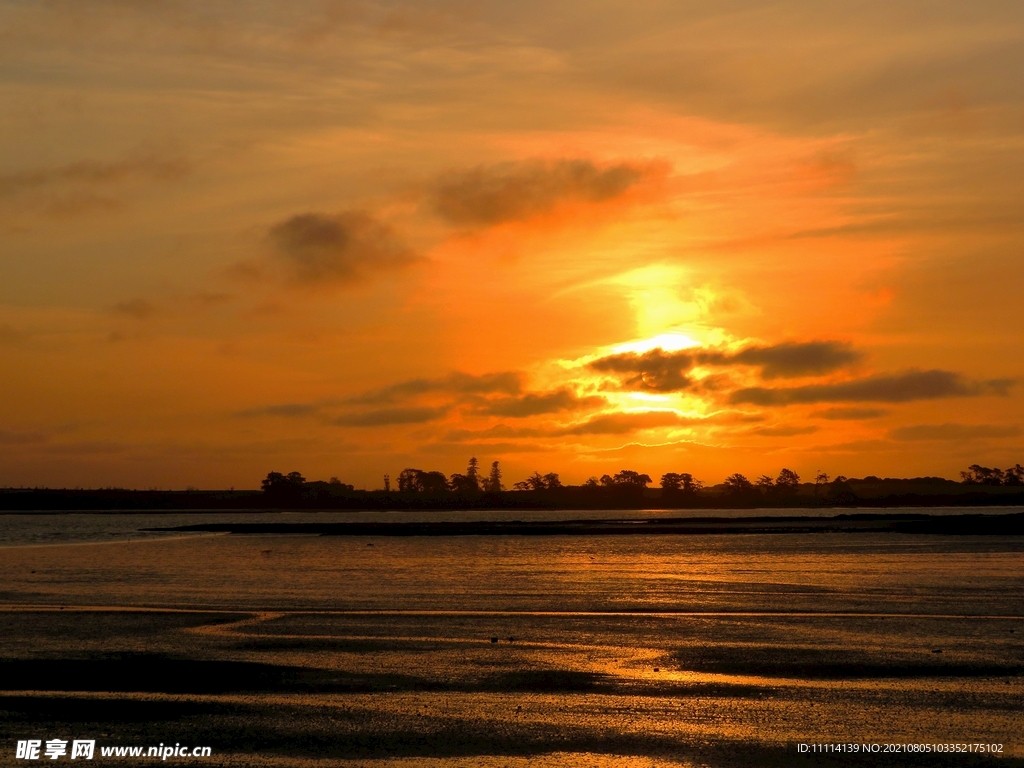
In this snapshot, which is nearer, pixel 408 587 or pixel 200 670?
pixel 200 670

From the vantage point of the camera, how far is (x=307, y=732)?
20000mm

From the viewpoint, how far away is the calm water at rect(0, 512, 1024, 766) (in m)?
19.4

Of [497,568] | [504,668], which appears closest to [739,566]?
[497,568]

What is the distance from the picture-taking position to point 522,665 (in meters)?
27.0

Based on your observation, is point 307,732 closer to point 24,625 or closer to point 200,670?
point 200,670

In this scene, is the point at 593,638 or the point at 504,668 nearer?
the point at 504,668

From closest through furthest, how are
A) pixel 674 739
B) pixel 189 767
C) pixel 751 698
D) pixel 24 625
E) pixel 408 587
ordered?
pixel 189 767
pixel 674 739
pixel 751 698
pixel 24 625
pixel 408 587

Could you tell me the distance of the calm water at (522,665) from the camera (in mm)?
19406

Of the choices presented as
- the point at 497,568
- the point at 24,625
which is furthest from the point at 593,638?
the point at 497,568

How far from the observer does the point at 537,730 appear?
65.6ft

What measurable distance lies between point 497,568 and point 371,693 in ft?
136

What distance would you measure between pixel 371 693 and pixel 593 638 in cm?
1004

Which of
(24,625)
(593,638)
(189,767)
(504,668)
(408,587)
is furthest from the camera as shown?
(408,587)

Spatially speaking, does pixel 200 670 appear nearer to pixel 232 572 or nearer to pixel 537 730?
pixel 537 730
